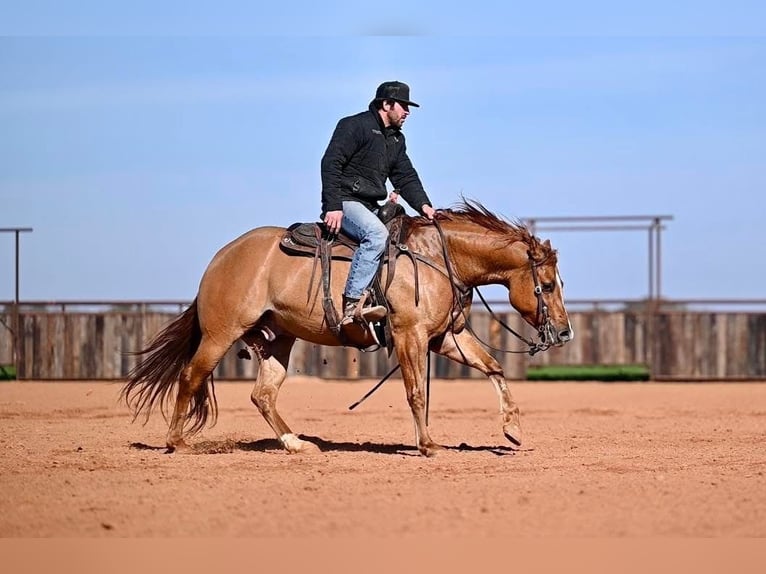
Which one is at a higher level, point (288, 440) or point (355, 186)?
point (355, 186)

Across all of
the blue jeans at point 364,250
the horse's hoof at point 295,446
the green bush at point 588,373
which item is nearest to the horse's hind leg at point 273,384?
the horse's hoof at point 295,446

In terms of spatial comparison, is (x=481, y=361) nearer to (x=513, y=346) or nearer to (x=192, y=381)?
(x=192, y=381)

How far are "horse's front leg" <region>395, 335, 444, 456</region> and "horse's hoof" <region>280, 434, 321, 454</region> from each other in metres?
1.02

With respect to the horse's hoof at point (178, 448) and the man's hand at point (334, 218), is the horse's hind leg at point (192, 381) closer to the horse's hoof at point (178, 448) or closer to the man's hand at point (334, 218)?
the horse's hoof at point (178, 448)

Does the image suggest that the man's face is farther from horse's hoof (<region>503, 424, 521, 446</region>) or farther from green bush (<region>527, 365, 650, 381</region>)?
green bush (<region>527, 365, 650, 381</region>)

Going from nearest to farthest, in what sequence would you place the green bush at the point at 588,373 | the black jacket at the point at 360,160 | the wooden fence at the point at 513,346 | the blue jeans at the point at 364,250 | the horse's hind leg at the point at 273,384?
1. the blue jeans at the point at 364,250
2. the black jacket at the point at 360,160
3. the horse's hind leg at the point at 273,384
4. the wooden fence at the point at 513,346
5. the green bush at the point at 588,373

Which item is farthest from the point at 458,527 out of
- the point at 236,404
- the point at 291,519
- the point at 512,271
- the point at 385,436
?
the point at 236,404

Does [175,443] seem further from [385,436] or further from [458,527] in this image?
[458,527]

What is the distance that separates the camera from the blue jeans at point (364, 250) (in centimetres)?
1015

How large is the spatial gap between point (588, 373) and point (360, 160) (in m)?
14.7

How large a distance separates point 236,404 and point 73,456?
7040mm

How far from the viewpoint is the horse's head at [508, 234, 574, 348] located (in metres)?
10.5

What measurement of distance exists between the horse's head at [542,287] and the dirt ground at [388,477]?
1.05m

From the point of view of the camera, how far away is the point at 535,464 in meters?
9.60
